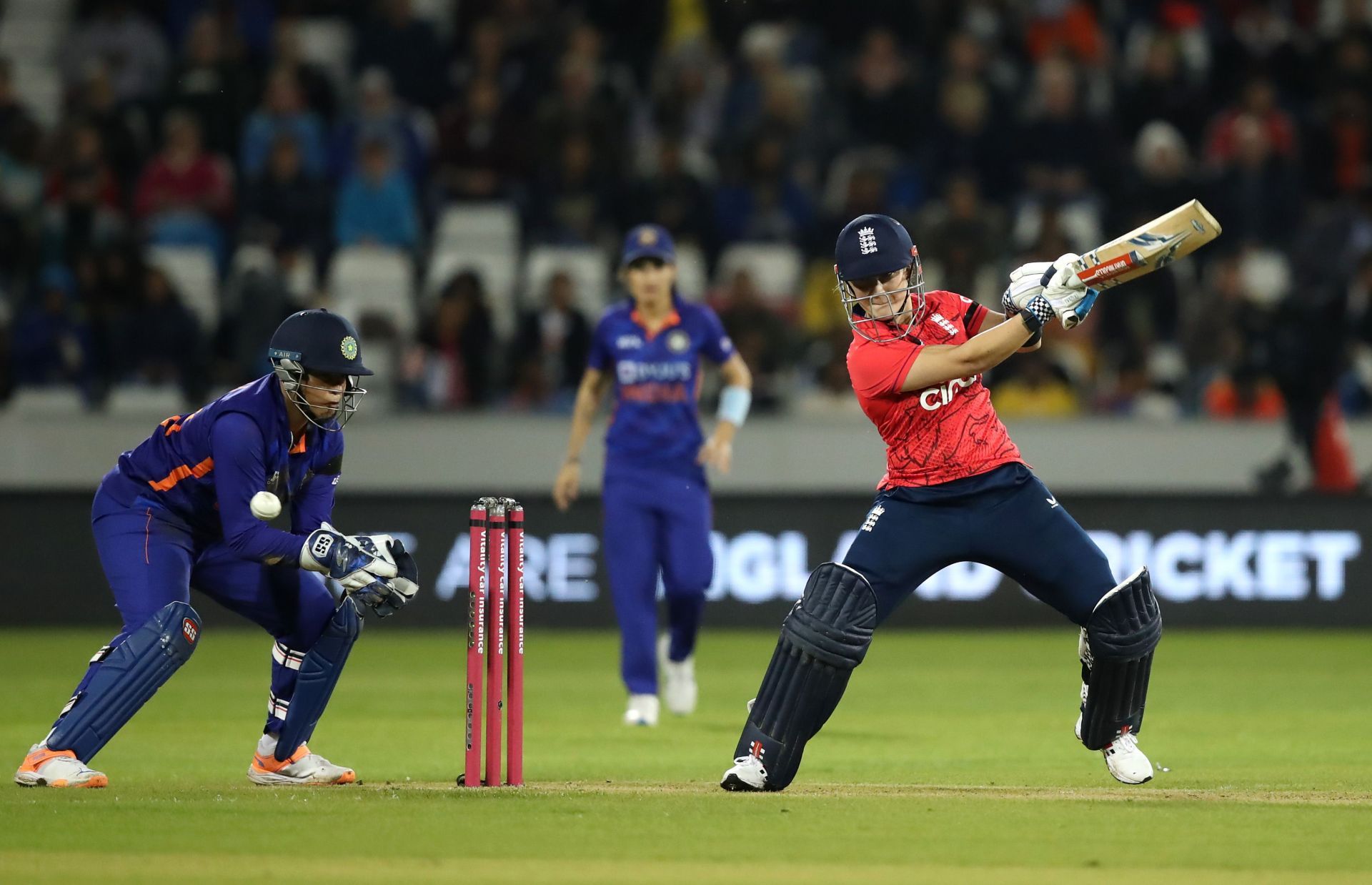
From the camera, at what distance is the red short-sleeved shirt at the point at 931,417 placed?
6.78 metres

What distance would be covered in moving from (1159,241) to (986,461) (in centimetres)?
97

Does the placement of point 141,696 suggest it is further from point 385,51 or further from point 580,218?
point 385,51

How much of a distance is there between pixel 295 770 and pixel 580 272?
961 centimetres

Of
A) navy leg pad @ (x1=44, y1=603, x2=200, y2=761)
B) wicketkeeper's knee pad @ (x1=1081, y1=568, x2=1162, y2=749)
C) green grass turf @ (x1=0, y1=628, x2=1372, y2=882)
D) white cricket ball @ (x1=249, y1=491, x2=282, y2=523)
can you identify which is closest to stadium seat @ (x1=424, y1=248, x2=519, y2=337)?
green grass turf @ (x1=0, y1=628, x2=1372, y2=882)

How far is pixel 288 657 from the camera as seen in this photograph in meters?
7.36

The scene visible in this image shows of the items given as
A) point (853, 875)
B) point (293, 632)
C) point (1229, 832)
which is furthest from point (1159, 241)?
point (293, 632)

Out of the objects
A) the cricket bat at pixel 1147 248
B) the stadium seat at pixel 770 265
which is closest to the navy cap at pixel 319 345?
the cricket bat at pixel 1147 248

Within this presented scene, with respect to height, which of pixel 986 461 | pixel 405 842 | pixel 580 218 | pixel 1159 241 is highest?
pixel 580 218

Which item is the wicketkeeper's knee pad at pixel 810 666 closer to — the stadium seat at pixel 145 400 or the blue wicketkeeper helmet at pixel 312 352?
the blue wicketkeeper helmet at pixel 312 352

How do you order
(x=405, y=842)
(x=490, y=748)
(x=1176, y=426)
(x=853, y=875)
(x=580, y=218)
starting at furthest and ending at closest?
(x=580, y=218) < (x=1176, y=426) < (x=490, y=748) < (x=405, y=842) < (x=853, y=875)

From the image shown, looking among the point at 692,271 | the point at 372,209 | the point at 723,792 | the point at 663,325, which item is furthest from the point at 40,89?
the point at 723,792

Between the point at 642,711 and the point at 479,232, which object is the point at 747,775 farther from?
the point at 479,232

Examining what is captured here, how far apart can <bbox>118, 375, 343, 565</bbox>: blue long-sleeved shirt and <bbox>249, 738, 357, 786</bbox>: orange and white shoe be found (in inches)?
33.1

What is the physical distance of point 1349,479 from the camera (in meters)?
15.0
